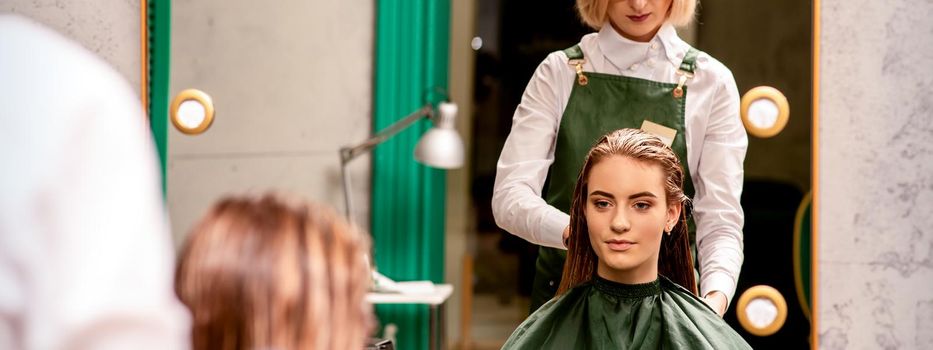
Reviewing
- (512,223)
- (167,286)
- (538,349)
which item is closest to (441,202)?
(512,223)

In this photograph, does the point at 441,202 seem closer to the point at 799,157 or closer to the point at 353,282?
the point at 799,157

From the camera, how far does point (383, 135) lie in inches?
100

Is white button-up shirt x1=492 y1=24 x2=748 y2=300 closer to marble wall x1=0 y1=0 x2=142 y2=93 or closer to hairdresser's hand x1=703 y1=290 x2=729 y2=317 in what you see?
hairdresser's hand x1=703 y1=290 x2=729 y2=317

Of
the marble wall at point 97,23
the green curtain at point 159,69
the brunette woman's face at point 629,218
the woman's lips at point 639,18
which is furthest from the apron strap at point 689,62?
the marble wall at point 97,23

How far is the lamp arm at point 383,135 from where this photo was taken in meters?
2.53

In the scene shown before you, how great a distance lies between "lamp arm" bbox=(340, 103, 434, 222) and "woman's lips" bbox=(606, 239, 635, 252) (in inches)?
28.9

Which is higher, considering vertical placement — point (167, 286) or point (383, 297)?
point (167, 286)

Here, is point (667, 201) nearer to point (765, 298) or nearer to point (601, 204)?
point (601, 204)

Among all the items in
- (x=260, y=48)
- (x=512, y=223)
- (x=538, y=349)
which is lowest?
(x=538, y=349)

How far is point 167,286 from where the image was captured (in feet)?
3.05

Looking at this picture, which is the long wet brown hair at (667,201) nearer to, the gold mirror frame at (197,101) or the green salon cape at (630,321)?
the green salon cape at (630,321)

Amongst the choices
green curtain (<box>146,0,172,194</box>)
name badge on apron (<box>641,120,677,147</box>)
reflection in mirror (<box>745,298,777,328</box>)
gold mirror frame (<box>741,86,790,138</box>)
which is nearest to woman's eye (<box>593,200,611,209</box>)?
name badge on apron (<box>641,120,677,147</box>)

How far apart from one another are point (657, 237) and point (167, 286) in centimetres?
123

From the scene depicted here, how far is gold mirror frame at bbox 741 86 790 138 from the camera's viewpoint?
238 cm
